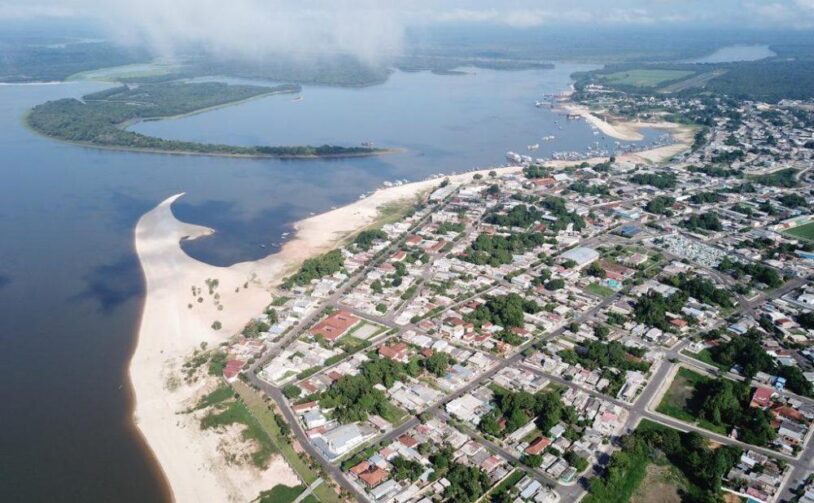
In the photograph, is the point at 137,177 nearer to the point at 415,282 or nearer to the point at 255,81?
the point at 415,282

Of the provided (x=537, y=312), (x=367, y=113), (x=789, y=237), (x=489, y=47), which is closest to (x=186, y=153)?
(x=367, y=113)

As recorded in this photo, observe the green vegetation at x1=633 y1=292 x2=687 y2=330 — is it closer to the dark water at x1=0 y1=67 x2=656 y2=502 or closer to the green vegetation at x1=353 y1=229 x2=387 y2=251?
the green vegetation at x1=353 y1=229 x2=387 y2=251

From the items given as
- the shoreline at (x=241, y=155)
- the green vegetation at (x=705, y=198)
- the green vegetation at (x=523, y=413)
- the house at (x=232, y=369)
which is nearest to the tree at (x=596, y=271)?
the green vegetation at (x=523, y=413)

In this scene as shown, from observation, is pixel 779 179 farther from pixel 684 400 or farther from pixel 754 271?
Answer: pixel 684 400

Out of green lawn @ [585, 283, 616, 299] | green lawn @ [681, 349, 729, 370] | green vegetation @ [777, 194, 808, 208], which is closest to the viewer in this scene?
green lawn @ [681, 349, 729, 370]

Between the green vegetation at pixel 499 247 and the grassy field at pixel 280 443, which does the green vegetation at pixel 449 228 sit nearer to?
the green vegetation at pixel 499 247

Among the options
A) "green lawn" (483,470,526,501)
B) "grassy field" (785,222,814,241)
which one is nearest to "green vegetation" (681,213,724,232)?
"grassy field" (785,222,814,241)
